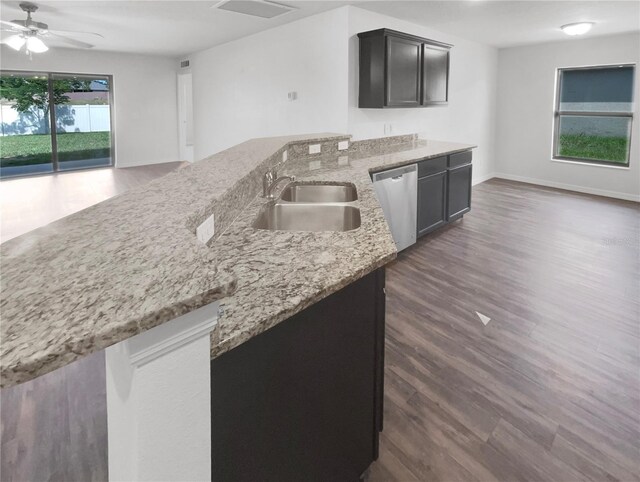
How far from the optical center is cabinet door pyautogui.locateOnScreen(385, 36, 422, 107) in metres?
4.45

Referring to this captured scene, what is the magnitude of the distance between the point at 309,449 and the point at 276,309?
488 millimetres

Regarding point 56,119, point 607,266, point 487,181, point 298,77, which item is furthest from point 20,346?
point 56,119

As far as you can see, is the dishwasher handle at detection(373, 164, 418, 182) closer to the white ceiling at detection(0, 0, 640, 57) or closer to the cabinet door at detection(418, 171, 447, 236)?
the cabinet door at detection(418, 171, 447, 236)

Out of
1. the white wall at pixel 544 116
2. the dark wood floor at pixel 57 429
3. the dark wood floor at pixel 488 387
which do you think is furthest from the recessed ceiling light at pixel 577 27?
the dark wood floor at pixel 57 429

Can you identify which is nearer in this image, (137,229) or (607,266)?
(137,229)

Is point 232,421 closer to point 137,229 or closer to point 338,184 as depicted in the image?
point 137,229

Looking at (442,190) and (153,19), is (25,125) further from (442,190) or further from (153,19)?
(442,190)

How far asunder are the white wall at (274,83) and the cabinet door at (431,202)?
1208mm

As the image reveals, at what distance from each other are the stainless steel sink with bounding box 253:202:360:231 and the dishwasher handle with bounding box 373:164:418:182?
1.40 m

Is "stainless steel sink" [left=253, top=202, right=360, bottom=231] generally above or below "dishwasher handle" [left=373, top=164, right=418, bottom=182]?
below

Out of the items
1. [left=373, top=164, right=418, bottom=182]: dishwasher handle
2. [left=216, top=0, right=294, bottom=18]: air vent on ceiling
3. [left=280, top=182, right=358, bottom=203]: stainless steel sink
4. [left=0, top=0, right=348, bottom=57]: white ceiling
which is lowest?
[left=280, top=182, right=358, bottom=203]: stainless steel sink

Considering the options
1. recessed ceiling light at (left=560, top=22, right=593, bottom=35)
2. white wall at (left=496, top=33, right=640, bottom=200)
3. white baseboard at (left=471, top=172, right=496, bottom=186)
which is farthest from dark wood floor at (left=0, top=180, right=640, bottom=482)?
white baseboard at (left=471, top=172, right=496, bottom=186)

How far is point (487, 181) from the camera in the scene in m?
7.71

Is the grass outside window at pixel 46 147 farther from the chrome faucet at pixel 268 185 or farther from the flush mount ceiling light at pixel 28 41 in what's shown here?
the chrome faucet at pixel 268 185
